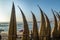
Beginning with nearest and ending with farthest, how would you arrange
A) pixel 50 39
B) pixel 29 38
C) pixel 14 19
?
pixel 14 19 → pixel 29 38 → pixel 50 39

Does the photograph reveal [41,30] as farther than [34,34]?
Yes

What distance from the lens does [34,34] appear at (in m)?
11.2

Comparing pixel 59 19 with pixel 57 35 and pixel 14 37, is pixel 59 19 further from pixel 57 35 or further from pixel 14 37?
pixel 14 37

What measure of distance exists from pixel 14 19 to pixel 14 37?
36.2 inches

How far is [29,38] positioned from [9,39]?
3.97ft

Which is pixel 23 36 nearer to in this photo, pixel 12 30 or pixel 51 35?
pixel 12 30

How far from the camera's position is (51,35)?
12.4 m

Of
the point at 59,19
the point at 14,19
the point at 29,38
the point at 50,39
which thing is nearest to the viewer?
the point at 14,19

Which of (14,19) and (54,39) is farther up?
(14,19)

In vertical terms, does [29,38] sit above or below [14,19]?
below

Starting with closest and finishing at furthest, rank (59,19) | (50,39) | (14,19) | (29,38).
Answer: (14,19), (29,38), (50,39), (59,19)

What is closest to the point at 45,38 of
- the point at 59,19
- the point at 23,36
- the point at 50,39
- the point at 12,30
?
the point at 50,39

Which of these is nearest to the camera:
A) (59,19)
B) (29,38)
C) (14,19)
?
(14,19)

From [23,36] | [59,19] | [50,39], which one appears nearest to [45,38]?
[50,39]
